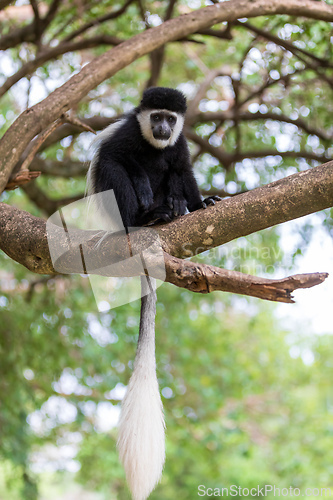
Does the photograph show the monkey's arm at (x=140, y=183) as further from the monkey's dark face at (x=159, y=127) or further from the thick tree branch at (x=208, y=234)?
the thick tree branch at (x=208, y=234)

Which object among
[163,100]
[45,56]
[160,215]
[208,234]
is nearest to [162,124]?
[163,100]

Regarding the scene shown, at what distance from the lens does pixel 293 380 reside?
6.30 meters

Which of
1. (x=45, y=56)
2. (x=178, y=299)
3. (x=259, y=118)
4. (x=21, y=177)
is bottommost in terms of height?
(x=178, y=299)

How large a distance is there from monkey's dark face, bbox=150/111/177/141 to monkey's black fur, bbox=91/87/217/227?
1.9 inches

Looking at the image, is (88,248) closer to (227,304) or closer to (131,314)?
(131,314)

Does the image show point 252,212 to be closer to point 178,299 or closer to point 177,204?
point 177,204

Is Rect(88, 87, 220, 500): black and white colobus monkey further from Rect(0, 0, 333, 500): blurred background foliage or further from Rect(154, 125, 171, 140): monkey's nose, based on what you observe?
Rect(0, 0, 333, 500): blurred background foliage

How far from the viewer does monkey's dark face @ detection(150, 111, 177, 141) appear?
6.92 feet

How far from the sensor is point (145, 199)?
1.97 m

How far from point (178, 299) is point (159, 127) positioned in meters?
1.87

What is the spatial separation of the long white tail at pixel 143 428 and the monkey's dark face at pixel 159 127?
85 centimetres

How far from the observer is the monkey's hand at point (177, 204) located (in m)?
2.03

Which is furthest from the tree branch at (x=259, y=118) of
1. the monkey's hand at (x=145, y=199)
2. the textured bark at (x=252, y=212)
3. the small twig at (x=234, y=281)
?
the small twig at (x=234, y=281)

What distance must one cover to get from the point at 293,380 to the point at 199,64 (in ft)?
13.5
